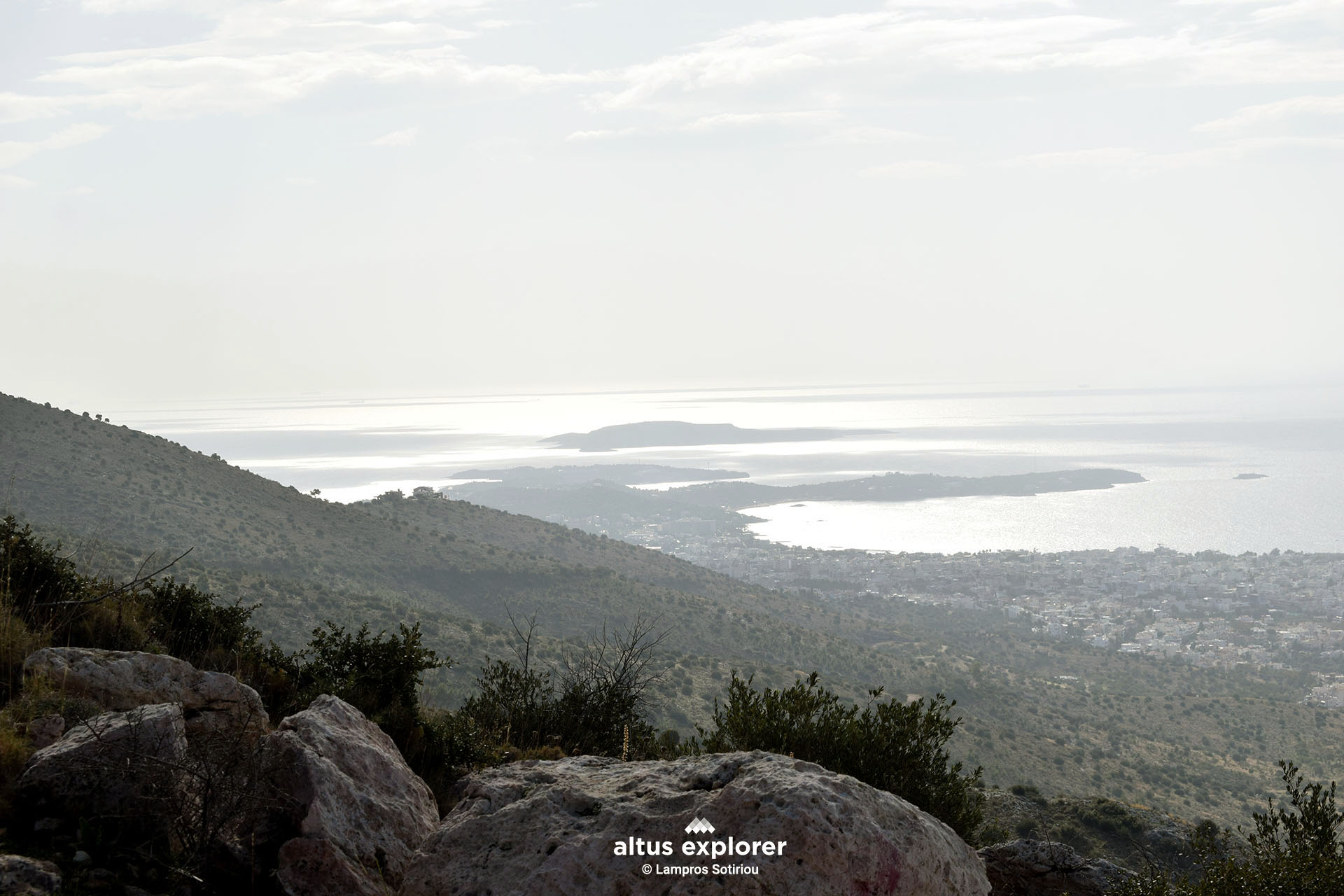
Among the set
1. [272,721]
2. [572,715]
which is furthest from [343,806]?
[572,715]

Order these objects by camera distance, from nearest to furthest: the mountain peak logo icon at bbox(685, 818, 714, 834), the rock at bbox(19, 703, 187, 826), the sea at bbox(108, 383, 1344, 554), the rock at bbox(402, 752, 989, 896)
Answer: the rock at bbox(402, 752, 989, 896), the mountain peak logo icon at bbox(685, 818, 714, 834), the rock at bbox(19, 703, 187, 826), the sea at bbox(108, 383, 1344, 554)

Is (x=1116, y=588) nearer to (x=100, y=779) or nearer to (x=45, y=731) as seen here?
(x=45, y=731)

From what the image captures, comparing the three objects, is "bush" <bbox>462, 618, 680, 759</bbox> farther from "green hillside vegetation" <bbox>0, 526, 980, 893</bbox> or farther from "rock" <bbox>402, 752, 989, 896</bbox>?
"rock" <bbox>402, 752, 989, 896</bbox>

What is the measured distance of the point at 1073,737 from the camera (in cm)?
2928

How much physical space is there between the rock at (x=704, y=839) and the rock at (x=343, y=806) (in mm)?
423

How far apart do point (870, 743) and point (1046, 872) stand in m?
1.15

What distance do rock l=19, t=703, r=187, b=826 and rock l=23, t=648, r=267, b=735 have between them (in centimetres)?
71

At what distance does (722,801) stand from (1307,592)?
73.6 metres

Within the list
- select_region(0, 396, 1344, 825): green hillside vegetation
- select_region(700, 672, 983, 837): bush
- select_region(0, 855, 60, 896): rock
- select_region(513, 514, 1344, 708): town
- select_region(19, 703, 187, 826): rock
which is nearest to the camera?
select_region(0, 855, 60, 896): rock

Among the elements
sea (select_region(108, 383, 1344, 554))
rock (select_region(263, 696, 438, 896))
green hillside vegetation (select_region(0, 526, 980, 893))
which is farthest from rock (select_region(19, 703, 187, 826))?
sea (select_region(108, 383, 1344, 554))

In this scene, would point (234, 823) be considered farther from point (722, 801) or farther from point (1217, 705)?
point (1217, 705)

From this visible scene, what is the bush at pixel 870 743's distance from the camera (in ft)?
17.8

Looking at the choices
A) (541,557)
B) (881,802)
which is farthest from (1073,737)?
(881,802)

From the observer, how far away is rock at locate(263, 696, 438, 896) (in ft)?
12.8
